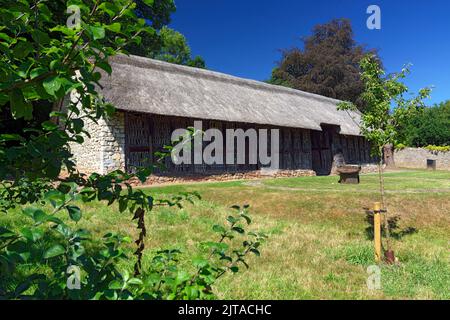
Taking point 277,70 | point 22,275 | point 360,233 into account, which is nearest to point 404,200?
point 360,233

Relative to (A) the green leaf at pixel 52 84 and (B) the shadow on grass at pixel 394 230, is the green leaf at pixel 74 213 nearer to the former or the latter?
(A) the green leaf at pixel 52 84

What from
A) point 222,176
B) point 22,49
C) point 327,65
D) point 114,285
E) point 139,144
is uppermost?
point 327,65

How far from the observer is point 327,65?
40625mm

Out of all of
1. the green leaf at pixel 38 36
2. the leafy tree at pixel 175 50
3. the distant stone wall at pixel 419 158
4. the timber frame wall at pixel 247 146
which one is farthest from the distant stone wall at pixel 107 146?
the leafy tree at pixel 175 50

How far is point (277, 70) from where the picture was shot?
44375 mm

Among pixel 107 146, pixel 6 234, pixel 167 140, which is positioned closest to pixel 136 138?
pixel 107 146

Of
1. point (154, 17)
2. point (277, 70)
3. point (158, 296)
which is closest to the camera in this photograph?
point (158, 296)

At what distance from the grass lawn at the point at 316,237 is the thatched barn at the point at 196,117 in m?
4.53

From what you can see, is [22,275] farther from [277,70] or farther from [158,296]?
[277,70]

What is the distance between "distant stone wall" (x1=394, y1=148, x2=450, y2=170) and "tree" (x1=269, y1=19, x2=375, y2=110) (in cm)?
694

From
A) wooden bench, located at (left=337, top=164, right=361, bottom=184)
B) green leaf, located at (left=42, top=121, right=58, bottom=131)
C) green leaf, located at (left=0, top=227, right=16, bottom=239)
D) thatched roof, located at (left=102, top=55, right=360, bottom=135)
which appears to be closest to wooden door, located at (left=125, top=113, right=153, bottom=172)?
thatched roof, located at (left=102, top=55, right=360, bottom=135)

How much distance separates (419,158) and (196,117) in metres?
28.3

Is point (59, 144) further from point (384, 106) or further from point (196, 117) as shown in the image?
point (196, 117)
